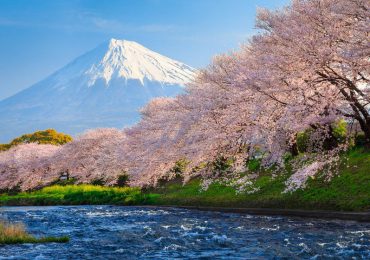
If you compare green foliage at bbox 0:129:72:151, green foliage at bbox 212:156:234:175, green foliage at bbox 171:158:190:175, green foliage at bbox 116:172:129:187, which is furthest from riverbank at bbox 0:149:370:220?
green foliage at bbox 0:129:72:151

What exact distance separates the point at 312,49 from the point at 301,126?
11.4 feet

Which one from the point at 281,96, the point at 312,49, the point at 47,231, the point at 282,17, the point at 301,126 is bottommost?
the point at 47,231

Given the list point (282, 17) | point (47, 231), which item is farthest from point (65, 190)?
point (282, 17)

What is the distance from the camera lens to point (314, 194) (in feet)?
84.3

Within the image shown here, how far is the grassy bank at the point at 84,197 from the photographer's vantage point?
140ft

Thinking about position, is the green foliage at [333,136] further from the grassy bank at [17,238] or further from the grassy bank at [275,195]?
the grassy bank at [17,238]

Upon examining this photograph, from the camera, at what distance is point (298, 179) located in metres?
21.9

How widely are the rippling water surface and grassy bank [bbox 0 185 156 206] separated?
17336 mm

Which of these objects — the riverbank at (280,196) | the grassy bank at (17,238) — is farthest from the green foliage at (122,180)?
the grassy bank at (17,238)

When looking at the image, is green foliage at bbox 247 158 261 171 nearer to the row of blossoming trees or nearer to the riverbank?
the riverbank

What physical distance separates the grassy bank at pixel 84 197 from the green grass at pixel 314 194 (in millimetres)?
8153

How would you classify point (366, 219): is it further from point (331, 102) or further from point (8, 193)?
point (8, 193)

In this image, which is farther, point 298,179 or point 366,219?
point 298,179

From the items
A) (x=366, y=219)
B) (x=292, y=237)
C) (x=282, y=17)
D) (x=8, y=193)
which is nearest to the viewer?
(x=292, y=237)
